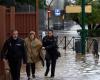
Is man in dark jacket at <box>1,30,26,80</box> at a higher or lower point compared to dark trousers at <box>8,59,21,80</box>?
higher

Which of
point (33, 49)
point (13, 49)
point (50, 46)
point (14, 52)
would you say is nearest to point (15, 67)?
point (14, 52)

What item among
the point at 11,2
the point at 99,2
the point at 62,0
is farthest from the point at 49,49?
Result: the point at 62,0

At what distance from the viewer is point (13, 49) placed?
14625 millimetres

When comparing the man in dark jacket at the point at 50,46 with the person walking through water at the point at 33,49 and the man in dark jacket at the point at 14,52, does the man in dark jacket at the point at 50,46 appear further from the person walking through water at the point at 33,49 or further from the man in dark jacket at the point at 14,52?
the man in dark jacket at the point at 14,52

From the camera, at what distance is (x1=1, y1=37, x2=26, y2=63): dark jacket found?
14.5 metres

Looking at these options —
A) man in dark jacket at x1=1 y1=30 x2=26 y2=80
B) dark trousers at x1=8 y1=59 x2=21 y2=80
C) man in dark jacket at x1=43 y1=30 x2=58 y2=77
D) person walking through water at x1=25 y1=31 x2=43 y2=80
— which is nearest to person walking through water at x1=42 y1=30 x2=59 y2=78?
man in dark jacket at x1=43 y1=30 x2=58 y2=77

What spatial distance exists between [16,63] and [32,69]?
2.34m

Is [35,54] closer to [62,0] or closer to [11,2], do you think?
[11,2]

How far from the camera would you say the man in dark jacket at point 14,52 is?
1450cm

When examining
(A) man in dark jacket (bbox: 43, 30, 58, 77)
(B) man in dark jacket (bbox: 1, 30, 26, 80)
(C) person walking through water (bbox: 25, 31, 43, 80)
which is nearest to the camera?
(B) man in dark jacket (bbox: 1, 30, 26, 80)

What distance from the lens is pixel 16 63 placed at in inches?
582

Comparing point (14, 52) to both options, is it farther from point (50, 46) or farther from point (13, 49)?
point (50, 46)

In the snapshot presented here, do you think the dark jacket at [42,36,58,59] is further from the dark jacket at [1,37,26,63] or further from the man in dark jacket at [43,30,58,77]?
the dark jacket at [1,37,26,63]

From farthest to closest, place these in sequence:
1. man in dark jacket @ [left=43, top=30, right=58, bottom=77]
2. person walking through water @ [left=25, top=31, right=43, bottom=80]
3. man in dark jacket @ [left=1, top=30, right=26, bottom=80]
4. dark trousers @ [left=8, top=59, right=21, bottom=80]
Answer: man in dark jacket @ [left=43, top=30, right=58, bottom=77]
person walking through water @ [left=25, top=31, right=43, bottom=80]
dark trousers @ [left=8, top=59, right=21, bottom=80]
man in dark jacket @ [left=1, top=30, right=26, bottom=80]
